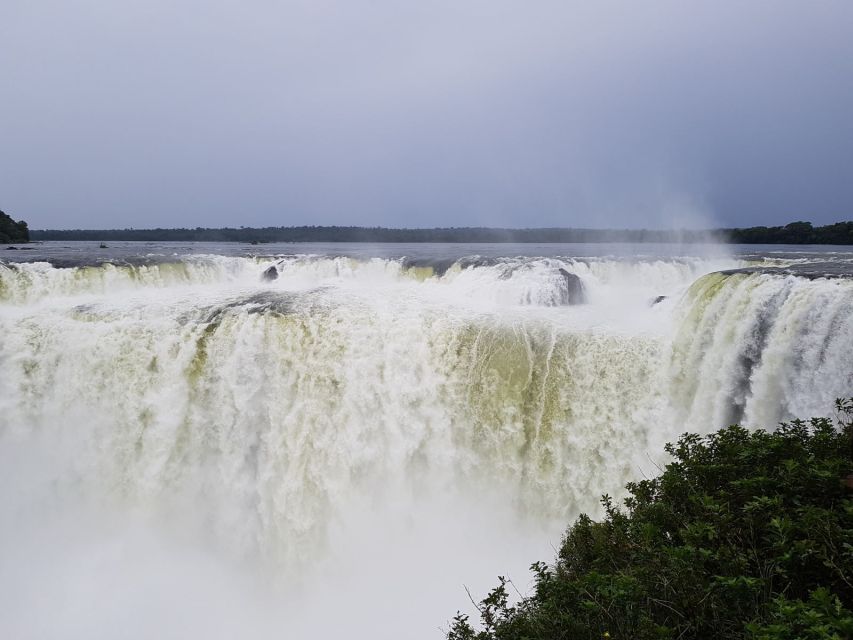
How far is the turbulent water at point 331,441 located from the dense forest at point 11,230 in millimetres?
47658

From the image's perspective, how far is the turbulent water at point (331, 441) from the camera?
9477mm

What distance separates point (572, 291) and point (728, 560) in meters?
13.1

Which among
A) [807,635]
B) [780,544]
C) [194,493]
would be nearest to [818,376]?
[780,544]

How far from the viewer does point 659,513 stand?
4.27 metres

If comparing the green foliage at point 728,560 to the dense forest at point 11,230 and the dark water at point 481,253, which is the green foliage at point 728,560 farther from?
the dense forest at point 11,230

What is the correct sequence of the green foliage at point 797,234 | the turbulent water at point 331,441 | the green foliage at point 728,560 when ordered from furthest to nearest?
the green foliage at point 797,234, the turbulent water at point 331,441, the green foliage at point 728,560

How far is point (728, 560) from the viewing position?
3.38 m

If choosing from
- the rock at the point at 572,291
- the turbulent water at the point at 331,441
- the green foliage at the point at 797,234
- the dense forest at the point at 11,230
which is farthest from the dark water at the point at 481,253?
the dense forest at the point at 11,230

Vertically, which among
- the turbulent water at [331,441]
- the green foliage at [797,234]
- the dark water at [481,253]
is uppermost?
the green foliage at [797,234]

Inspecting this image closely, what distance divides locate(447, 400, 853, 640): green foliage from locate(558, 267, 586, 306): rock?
36.8ft

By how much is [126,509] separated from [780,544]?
12.0 metres

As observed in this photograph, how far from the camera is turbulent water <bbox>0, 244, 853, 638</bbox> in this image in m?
9.48

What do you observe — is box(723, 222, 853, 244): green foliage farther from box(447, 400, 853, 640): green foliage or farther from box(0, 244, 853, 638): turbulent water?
box(447, 400, 853, 640): green foliage

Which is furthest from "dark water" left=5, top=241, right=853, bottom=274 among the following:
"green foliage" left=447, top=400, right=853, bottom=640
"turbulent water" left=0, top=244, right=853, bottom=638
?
"green foliage" left=447, top=400, right=853, bottom=640
